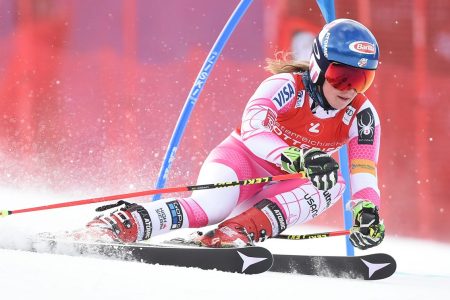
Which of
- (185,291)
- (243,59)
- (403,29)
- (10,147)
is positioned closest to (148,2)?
(243,59)

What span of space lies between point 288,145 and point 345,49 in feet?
1.75

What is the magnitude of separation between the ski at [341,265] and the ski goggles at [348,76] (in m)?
0.78

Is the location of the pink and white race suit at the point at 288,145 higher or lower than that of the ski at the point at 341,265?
higher

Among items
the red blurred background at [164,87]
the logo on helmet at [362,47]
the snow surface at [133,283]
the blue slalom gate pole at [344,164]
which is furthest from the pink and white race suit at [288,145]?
the red blurred background at [164,87]

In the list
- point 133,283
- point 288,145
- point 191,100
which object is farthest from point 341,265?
point 133,283

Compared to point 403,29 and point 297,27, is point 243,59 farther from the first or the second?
point 403,29

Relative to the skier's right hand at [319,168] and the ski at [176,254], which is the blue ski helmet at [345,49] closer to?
the skier's right hand at [319,168]

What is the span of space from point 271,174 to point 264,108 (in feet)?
1.51

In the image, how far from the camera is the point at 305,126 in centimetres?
420

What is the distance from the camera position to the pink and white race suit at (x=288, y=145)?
397 cm

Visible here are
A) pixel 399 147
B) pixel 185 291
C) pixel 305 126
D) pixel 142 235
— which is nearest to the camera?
pixel 185 291

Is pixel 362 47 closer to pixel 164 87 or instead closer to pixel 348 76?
Result: pixel 348 76

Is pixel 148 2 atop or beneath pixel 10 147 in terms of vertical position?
atop

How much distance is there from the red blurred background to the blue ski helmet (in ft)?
9.33
